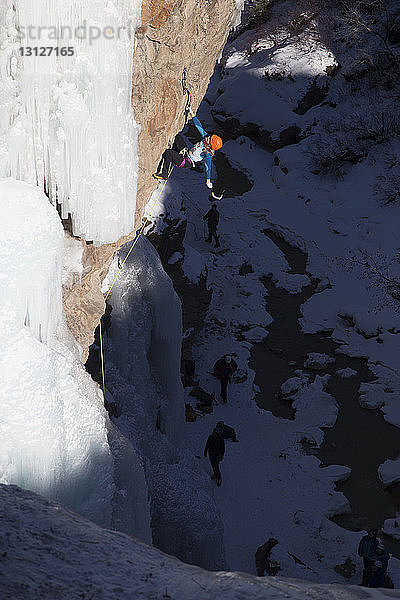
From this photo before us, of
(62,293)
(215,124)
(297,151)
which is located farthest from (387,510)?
(215,124)

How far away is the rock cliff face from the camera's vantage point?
169 inches

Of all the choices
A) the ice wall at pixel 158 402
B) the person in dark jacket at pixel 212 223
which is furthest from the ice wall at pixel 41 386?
the person in dark jacket at pixel 212 223

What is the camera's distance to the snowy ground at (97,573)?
210 centimetres

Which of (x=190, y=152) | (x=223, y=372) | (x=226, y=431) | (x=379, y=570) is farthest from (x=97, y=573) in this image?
(x=223, y=372)

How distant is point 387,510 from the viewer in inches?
305

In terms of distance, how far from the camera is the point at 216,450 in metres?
7.66

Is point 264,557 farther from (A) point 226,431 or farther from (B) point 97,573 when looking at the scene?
(B) point 97,573

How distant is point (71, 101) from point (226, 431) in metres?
5.49

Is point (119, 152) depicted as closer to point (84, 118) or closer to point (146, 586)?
point (84, 118)

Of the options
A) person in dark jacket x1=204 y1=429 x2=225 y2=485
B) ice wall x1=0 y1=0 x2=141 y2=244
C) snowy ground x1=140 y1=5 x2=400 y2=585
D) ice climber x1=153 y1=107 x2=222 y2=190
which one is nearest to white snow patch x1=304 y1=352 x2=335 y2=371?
snowy ground x1=140 y1=5 x2=400 y2=585

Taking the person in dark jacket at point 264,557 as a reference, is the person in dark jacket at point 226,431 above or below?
above

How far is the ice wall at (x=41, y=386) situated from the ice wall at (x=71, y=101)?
225 mm

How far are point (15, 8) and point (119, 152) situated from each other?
1069 mm

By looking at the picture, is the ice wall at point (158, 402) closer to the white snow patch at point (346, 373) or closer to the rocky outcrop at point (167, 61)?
the rocky outcrop at point (167, 61)
